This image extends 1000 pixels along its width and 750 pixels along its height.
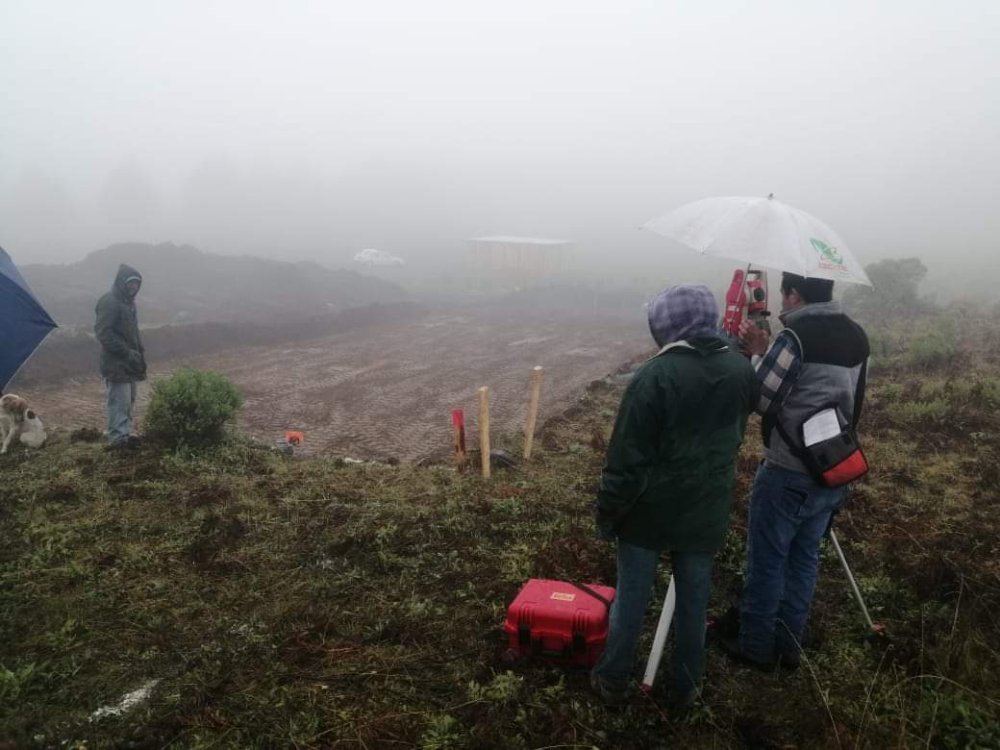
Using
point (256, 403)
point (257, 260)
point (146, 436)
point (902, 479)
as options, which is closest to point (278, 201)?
point (257, 260)

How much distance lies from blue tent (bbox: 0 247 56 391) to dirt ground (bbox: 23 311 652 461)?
5277mm

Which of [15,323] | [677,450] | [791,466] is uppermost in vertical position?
[15,323]

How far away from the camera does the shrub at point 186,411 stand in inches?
269

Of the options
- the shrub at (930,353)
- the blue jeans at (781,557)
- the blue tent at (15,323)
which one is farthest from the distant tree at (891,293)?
the blue tent at (15,323)

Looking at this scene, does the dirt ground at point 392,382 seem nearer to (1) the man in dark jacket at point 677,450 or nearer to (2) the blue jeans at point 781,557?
(2) the blue jeans at point 781,557

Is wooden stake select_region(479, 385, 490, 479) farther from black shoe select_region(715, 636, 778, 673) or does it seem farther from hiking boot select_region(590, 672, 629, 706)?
hiking boot select_region(590, 672, 629, 706)

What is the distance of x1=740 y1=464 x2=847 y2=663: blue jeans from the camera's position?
9.96 ft

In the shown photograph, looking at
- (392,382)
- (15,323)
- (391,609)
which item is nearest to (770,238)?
(391,609)

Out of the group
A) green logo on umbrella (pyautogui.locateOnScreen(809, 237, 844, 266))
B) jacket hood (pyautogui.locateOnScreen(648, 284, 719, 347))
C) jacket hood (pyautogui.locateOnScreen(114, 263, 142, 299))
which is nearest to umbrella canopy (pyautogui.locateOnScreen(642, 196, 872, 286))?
green logo on umbrella (pyautogui.locateOnScreen(809, 237, 844, 266))

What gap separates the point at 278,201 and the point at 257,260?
32.9 meters

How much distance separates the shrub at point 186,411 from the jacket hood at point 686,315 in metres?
5.79

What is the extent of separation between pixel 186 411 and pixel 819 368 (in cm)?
628

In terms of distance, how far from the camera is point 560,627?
10.1 ft

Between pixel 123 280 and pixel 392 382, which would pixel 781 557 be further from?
pixel 392 382
